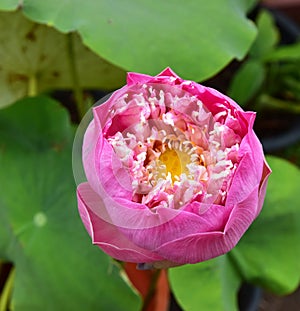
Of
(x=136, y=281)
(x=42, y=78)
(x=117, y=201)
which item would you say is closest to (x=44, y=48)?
A: (x=42, y=78)

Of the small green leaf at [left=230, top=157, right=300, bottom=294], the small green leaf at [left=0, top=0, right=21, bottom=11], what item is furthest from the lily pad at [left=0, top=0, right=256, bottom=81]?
the small green leaf at [left=230, top=157, right=300, bottom=294]

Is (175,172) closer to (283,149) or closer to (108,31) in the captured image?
(108,31)

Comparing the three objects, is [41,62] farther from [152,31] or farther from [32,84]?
[152,31]

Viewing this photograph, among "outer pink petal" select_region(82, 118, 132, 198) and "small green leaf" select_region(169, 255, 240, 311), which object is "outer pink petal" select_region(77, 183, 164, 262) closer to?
"outer pink petal" select_region(82, 118, 132, 198)

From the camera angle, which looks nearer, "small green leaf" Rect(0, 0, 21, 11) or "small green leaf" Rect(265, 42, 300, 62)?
"small green leaf" Rect(0, 0, 21, 11)

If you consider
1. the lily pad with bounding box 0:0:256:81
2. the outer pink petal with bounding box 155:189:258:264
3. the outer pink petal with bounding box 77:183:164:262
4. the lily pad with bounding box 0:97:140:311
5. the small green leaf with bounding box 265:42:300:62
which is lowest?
the lily pad with bounding box 0:97:140:311

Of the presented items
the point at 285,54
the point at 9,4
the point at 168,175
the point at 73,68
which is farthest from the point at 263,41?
the point at 168,175

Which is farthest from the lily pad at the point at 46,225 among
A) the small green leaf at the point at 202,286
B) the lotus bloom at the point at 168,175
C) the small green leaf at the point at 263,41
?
the small green leaf at the point at 263,41
